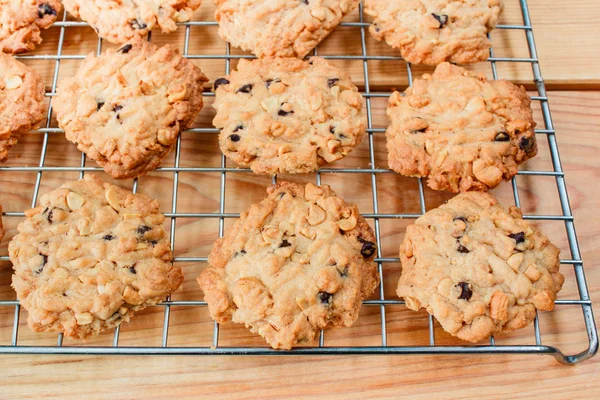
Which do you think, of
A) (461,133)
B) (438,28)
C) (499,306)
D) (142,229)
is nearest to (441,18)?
(438,28)

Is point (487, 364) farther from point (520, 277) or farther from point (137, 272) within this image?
point (137, 272)

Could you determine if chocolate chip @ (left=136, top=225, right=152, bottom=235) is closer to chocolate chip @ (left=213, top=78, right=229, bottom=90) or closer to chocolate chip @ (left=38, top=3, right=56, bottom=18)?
chocolate chip @ (left=213, top=78, right=229, bottom=90)

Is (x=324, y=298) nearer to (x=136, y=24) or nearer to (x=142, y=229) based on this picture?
(x=142, y=229)

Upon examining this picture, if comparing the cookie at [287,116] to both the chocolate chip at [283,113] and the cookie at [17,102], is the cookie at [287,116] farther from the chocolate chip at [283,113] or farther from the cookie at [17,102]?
the cookie at [17,102]

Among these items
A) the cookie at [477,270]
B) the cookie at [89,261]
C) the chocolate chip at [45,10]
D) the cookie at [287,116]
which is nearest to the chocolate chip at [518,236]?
the cookie at [477,270]

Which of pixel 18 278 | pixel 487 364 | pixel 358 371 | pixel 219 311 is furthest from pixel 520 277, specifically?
pixel 18 278

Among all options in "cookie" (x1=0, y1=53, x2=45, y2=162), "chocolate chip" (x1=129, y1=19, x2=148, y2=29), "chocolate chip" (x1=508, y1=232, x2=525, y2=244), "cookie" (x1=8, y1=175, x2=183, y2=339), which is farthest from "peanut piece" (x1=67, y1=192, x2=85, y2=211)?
"chocolate chip" (x1=508, y1=232, x2=525, y2=244)
